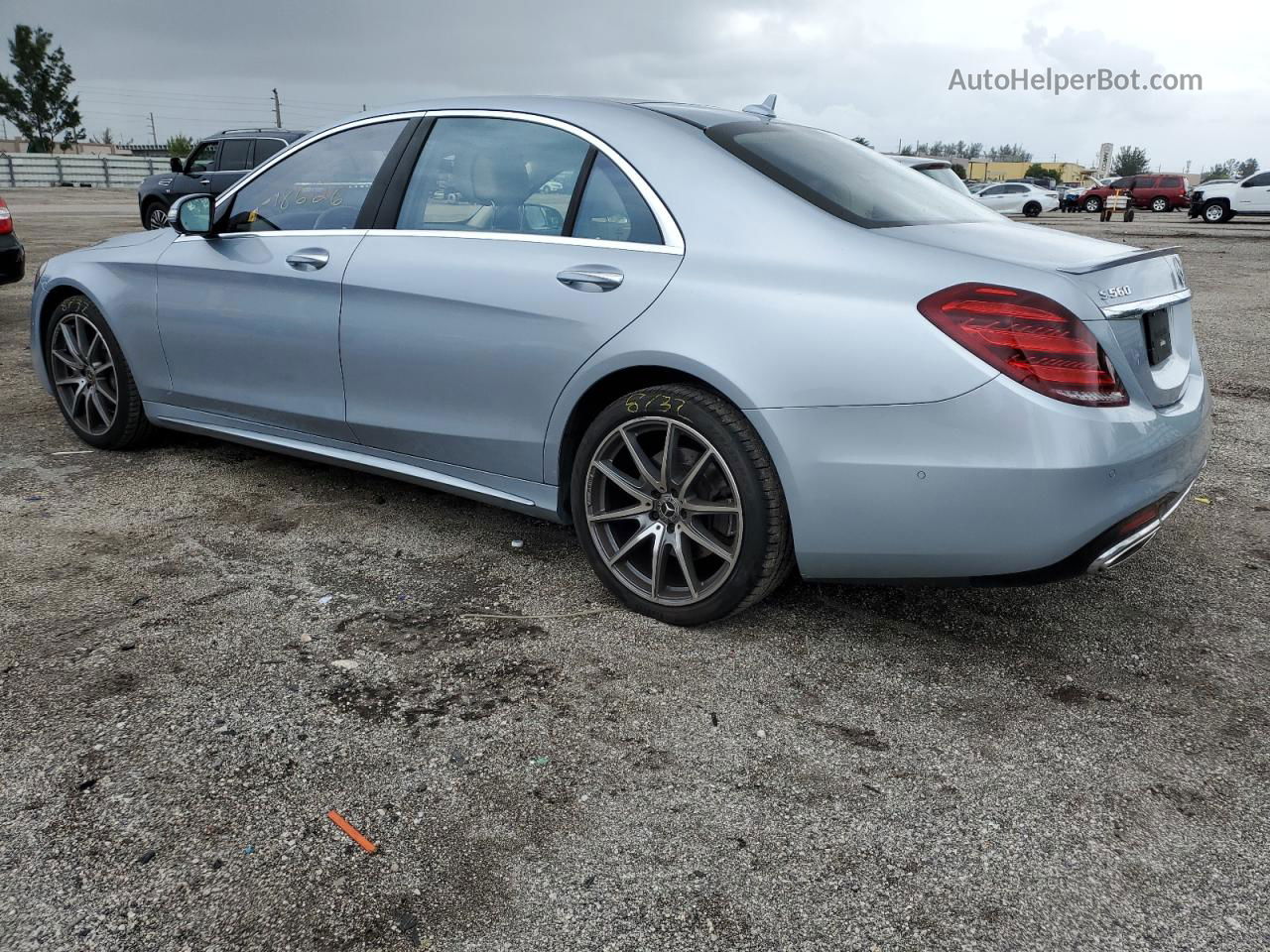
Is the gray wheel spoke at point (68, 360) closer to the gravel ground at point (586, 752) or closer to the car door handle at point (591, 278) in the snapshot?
the gravel ground at point (586, 752)

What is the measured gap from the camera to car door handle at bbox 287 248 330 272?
3.92 meters

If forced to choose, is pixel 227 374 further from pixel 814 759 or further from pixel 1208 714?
pixel 1208 714

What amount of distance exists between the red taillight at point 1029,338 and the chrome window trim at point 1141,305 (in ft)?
0.37

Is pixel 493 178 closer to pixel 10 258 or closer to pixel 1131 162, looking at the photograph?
pixel 10 258

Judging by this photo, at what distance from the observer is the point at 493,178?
11.8ft

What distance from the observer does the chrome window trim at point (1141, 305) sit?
2.69 m

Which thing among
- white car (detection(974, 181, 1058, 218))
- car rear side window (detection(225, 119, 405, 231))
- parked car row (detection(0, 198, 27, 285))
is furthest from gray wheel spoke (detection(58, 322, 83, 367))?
white car (detection(974, 181, 1058, 218))

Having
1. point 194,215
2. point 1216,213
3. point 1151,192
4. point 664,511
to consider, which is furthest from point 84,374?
point 1151,192

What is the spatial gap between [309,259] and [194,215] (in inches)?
27.1

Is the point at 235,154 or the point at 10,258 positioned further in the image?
the point at 235,154

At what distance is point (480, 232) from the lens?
3559mm

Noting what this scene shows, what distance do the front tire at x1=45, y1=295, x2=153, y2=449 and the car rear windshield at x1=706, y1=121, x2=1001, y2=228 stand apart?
10.2 feet

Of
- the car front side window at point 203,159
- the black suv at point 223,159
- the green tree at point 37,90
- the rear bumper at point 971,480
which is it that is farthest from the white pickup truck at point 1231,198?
the green tree at point 37,90

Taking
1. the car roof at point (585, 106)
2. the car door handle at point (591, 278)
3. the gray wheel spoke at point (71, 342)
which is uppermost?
the car roof at point (585, 106)
